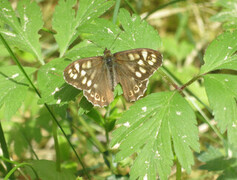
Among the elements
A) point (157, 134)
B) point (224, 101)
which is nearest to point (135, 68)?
point (157, 134)

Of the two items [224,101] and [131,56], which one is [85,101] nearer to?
[131,56]

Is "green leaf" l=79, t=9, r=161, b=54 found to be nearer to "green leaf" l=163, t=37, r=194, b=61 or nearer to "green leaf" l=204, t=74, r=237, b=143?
"green leaf" l=204, t=74, r=237, b=143

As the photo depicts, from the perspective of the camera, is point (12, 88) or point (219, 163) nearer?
point (12, 88)

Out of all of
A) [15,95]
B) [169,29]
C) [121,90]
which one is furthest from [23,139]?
[169,29]

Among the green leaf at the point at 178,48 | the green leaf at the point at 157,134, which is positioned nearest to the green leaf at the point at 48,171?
the green leaf at the point at 157,134

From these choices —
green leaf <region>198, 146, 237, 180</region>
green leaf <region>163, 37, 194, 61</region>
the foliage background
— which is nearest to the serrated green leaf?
the foliage background

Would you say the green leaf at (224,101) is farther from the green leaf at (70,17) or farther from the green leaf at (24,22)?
the green leaf at (24,22)

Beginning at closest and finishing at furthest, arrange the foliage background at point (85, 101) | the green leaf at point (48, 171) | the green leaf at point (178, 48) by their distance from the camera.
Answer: the foliage background at point (85, 101), the green leaf at point (48, 171), the green leaf at point (178, 48)
